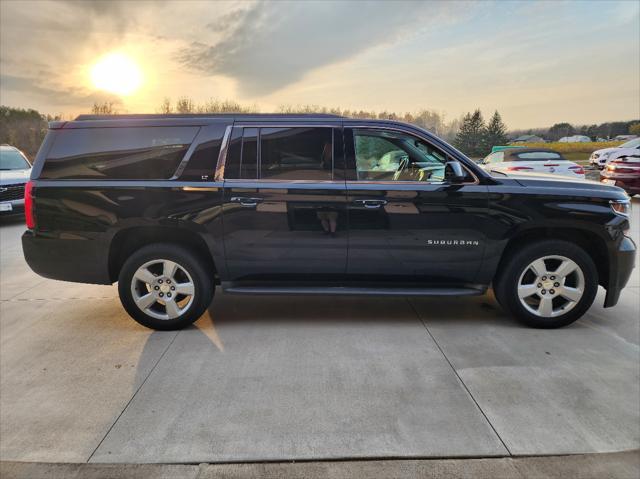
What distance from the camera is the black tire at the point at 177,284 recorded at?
3.78m

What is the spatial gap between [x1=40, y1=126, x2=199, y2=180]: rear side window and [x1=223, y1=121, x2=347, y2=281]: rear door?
1.62ft

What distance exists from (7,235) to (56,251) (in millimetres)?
5691

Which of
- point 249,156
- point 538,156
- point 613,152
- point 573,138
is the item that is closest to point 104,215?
point 249,156

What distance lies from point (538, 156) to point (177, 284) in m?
11.3

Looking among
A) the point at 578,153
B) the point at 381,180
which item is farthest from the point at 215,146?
the point at 578,153

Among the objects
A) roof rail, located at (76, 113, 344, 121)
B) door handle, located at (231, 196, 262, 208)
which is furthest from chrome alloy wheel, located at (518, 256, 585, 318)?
door handle, located at (231, 196, 262, 208)

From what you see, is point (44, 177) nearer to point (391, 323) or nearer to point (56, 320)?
point (56, 320)

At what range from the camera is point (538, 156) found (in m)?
11.9

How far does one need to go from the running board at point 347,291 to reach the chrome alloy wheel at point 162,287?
375 millimetres

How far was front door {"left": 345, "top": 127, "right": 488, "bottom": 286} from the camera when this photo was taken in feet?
12.2

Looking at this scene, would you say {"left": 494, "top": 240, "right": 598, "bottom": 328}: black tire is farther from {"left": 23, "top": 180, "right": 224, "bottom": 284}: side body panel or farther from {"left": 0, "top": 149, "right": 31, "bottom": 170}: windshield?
{"left": 0, "top": 149, "right": 31, "bottom": 170}: windshield

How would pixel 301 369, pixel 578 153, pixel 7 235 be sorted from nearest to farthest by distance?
pixel 301 369 → pixel 7 235 → pixel 578 153

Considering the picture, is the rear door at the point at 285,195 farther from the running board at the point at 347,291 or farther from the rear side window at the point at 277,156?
the running board at the point at 347,291

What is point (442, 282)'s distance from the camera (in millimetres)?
3912
